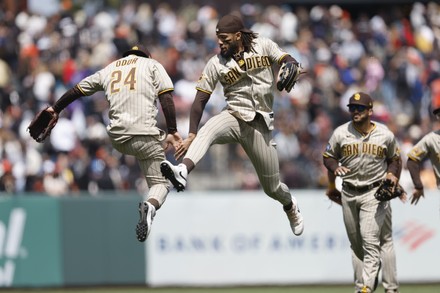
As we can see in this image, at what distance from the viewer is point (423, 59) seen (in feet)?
88.5

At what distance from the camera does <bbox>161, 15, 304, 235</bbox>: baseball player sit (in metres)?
13.8

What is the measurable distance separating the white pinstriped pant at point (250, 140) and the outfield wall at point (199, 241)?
582 centimetres

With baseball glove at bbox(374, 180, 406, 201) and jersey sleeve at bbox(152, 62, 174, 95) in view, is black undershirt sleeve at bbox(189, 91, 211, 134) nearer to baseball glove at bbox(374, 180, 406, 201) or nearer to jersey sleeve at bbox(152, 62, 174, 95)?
jersey sleeve at bbox(152, 62, 174, 95)

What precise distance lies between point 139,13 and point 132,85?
1311 cm

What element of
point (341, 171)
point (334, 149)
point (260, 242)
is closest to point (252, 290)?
point (260, 242)

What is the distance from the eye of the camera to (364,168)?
50.6ft

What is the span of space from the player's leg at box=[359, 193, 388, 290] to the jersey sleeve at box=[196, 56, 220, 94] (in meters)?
2.75

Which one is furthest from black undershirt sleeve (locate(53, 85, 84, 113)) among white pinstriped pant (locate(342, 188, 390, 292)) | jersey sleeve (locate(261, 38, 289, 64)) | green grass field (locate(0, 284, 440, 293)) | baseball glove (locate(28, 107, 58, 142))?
green grass field (locate(0, 284, 440, 293))

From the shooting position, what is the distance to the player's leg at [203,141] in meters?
13.1

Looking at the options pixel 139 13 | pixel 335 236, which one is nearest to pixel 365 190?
pixel 335 236

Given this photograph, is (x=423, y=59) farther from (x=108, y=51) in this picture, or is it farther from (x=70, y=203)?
(x=70, y=203)

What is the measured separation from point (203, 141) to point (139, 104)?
84 centimetres

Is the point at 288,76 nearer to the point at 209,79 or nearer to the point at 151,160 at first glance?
the point at 209,79

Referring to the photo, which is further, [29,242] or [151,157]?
[29,242]
